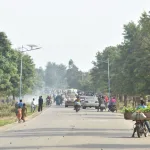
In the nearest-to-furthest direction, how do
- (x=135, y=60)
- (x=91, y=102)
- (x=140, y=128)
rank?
1. (x=140, y=128)
2. (x=135, y=60)
3. (x=91, y=102)

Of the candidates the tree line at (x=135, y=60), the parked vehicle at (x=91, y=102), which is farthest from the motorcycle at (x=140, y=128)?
the parked vehicle at (x=91, y=102)

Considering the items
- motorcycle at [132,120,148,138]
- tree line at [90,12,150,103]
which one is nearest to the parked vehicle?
tree line at [90,12,150,103]

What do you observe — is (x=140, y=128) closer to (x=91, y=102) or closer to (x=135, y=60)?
(x=135, y=60)

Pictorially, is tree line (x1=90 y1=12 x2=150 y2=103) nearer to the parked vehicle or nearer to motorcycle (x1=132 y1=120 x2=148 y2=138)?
the parked vehicle

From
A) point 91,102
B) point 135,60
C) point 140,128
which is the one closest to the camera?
point 140,128

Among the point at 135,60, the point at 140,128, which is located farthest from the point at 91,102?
the point at 140,128

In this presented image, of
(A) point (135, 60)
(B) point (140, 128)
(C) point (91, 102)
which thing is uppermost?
(A) point (135, 60)

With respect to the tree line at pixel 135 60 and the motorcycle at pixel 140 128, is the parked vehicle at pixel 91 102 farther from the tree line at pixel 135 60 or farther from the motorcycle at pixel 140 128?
the motorcycle at pixel 140 128

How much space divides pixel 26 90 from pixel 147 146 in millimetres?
63957

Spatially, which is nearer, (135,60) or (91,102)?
(135,60)

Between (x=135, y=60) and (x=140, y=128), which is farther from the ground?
(x=135, y=60)

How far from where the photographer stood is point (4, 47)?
59062mm

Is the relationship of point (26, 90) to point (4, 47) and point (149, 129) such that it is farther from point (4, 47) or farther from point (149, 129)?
point (149, 129)

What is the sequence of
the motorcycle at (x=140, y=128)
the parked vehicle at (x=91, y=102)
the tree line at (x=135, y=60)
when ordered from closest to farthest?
the motorcycle at (x=140, y=128), the tree line at (x=135, y=60), the parked vehicle at (x=91, y=102)
